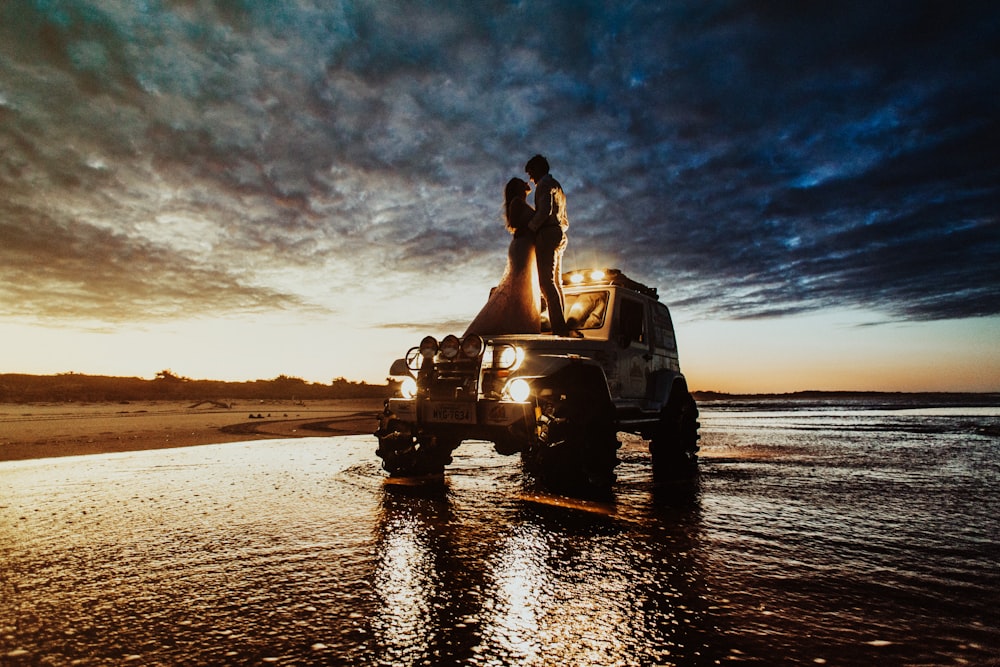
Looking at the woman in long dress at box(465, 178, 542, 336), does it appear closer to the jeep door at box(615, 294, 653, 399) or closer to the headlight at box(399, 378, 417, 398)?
the headlight at box(399, 378, 417, 398)

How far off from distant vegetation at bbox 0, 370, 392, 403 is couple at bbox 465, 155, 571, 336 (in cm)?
1614

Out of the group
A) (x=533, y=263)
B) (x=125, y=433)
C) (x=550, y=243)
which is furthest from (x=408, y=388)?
(x=125, y=433)

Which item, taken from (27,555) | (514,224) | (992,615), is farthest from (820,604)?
(514,224)

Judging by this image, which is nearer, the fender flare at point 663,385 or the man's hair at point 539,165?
the man's hair at point 539,165

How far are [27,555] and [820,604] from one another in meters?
4.76

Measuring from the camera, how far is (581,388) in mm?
5719

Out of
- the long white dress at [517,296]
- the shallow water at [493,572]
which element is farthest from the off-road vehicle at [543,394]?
the shallow water at [493,572]

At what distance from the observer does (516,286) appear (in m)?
6.49

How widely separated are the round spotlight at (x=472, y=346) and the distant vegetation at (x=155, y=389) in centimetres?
1676

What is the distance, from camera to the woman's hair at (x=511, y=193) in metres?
6.80

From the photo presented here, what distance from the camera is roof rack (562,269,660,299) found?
7230 mm

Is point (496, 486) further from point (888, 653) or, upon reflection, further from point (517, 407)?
point (888, 653)

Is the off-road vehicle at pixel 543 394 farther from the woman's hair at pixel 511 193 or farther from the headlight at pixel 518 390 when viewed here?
the woman's hair at pixel 511 193

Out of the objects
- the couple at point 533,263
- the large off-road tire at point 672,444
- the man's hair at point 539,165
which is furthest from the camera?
the large off-road tire at point 672,444
